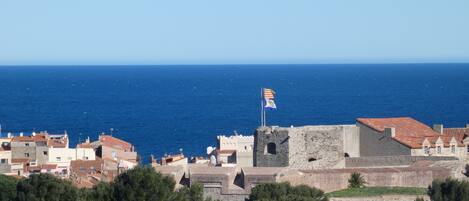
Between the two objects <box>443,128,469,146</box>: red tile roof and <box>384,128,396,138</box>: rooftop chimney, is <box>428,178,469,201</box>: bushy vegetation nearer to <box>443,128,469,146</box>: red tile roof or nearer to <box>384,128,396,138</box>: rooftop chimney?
<box>384,128,396,138</box>: rooftop chimney

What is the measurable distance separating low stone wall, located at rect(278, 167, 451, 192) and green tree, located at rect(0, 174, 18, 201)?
8829 mm

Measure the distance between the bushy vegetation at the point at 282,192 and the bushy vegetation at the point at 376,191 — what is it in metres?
1.53

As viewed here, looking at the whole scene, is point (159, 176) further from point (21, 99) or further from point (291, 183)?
point (21, 99)

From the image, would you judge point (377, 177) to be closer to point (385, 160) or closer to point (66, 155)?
point (385, 160)

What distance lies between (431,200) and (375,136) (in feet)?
32.2

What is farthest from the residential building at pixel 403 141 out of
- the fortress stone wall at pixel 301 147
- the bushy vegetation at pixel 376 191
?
the bushy vegetation at pixel 376 191

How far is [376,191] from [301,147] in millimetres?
5335

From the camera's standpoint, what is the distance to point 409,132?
55750mm

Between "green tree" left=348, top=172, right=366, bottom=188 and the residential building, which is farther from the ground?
the residential building

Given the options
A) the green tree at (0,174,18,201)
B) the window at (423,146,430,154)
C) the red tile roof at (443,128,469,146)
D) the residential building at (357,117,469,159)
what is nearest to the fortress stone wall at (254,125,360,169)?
the residential building at (357,117,469,159)

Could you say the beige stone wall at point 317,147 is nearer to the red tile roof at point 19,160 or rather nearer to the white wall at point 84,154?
the red tile roof at point 19,160

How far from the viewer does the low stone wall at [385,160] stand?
52.5 m

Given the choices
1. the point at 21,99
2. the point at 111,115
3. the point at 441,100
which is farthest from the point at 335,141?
the point at 21,99

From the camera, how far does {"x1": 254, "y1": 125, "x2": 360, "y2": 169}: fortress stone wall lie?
2053 inches
